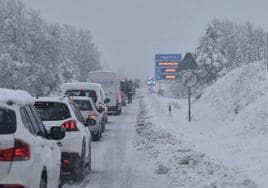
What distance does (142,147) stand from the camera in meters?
22.4

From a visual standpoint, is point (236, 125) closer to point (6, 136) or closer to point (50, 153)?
point (50, 153)

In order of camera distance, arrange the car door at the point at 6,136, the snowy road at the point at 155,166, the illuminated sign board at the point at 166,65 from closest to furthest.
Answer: the car door at the point at 6,136, the snowy road at the point at 155,166, the illuminated sign board at the point at 166,65

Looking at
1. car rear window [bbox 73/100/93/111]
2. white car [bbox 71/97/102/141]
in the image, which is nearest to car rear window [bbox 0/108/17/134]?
white car [bbox 71/97/102/141]

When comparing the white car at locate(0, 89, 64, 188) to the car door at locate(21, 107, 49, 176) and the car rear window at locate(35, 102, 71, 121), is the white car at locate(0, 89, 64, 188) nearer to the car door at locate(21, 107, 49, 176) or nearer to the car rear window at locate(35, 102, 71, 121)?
the car door at locate(21, 107, 49, 176)

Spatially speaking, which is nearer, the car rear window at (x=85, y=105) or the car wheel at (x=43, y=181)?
the car wheel at (x=43, y=181)

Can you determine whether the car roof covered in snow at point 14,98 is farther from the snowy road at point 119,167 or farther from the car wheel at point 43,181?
the snowy road at point 119,167

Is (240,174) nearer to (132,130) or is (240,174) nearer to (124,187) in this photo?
(124,187)

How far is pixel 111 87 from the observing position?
47.6m

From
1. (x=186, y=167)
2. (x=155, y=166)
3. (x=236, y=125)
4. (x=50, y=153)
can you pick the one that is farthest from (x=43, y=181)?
(x=236, y=125)

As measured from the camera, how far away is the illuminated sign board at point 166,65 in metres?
70.1

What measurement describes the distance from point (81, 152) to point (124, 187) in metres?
1.28

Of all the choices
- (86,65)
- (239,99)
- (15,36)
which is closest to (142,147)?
(239,99)

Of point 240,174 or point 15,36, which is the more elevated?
point 15,36

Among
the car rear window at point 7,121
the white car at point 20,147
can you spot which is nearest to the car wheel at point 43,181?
the white car at point 20,147
